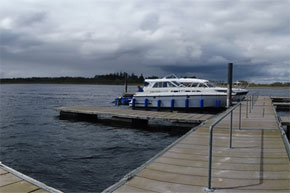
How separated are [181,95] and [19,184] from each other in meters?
18.6

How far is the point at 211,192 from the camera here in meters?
4.04

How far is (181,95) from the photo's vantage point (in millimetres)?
22531

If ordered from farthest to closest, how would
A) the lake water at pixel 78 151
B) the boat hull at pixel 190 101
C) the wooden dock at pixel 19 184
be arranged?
the boat hull at pixel 190 101, the lake water at pixel 78 151, the wooden dock at pixel 19 184

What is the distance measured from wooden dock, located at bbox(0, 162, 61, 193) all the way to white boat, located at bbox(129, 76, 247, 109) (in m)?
18.1

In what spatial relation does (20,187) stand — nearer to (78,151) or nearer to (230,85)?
(78,151)

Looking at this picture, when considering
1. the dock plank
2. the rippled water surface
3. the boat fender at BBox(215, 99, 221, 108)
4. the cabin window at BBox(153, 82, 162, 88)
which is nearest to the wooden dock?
the dock plank

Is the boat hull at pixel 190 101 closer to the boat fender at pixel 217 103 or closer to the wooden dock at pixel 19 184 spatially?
the boat fender at pixel 217 103

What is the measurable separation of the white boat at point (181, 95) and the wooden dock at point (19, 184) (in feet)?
59.5

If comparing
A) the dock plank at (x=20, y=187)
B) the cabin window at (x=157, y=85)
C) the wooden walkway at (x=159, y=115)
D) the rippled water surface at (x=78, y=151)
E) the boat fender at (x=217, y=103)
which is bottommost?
the rippled water surface at (x=78, y=151)

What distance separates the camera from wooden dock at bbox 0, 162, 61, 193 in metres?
4.38

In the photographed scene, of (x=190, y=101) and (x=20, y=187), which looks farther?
(x=190, y=101)

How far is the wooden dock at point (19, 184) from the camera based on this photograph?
4.38 meters

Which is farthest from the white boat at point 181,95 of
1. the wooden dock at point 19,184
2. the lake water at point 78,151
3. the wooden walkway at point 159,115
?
the wooden dock at point 19,184

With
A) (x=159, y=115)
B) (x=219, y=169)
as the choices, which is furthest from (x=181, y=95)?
(x=219, y=169)
